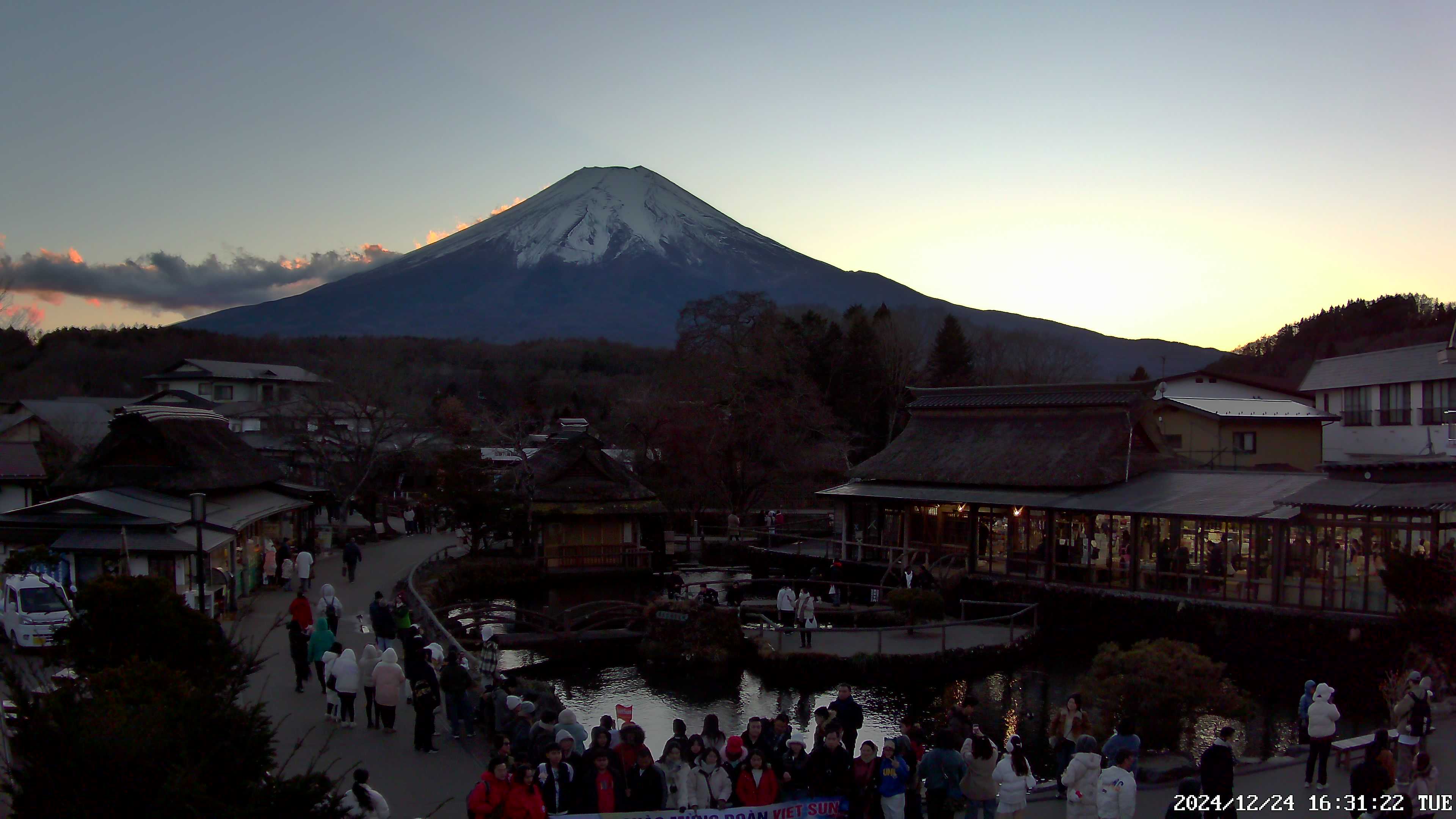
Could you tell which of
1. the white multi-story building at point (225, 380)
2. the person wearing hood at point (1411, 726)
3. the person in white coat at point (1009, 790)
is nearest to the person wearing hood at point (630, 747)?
the person in white coat at point (1009, 790)

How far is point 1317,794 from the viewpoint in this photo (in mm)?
9453

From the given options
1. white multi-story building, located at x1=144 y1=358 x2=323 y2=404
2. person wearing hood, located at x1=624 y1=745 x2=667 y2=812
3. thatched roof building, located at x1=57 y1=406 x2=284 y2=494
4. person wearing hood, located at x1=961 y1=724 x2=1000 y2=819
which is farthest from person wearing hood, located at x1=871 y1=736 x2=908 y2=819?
white multi-story building, located at x1=144 y1=358 x2=323 y2=404

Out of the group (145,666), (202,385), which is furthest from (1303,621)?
(202,385)

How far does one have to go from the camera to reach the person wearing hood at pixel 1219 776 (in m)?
7.59

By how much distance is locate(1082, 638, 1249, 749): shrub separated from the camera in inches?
455

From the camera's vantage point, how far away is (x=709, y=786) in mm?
7875

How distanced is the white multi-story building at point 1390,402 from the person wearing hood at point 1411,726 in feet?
78.3

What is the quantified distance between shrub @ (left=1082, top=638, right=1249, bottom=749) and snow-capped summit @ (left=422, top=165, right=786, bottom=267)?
126 metres

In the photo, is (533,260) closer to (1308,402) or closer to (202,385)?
(202,385)

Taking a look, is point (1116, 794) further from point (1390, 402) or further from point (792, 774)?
point (1390, 402)

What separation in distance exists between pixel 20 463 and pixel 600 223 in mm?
119199

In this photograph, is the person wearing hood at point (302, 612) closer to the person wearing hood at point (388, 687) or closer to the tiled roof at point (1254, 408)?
the person wearing hood at point (388, 687)

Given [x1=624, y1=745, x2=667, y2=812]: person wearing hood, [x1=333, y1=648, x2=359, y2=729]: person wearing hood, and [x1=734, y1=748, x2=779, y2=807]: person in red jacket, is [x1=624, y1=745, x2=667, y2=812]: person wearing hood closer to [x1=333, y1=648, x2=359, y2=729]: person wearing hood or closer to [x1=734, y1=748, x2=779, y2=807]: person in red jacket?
[x1=734, y1=748, x2=779, y2=807]: person in red jacket

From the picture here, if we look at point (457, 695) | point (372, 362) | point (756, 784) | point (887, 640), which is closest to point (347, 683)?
point (457, 695)
